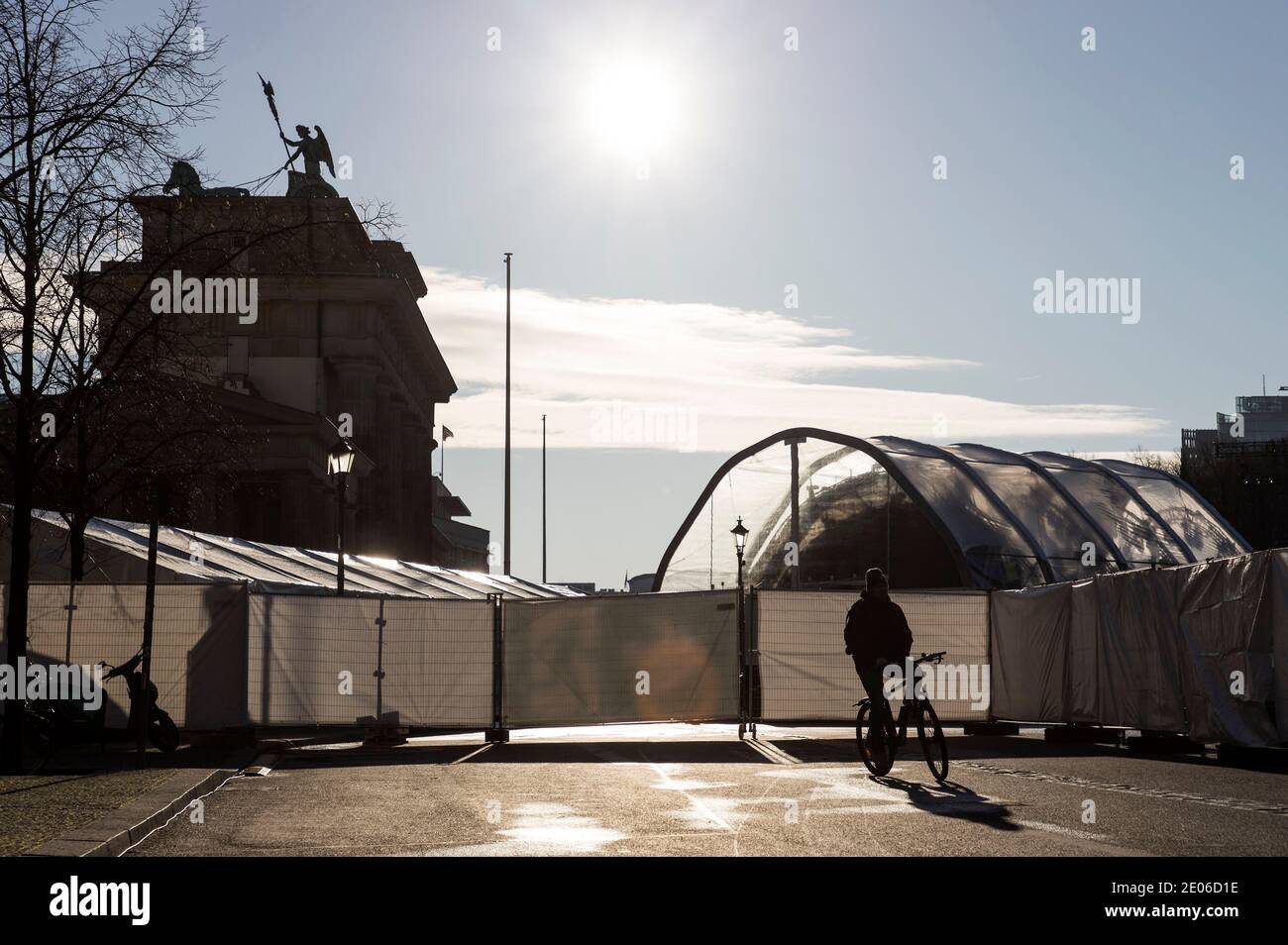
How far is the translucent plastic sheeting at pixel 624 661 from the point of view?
75.6 feet

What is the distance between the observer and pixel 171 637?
21328mm

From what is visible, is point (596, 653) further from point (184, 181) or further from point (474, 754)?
point (184, 181)

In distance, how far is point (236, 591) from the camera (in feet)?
70.2

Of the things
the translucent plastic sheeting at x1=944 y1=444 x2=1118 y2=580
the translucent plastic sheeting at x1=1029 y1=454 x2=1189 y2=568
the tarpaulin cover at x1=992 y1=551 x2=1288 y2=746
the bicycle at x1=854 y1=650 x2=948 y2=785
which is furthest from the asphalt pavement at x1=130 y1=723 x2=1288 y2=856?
the translucent plastic sheeting at x1=1029 y1=454 x2=1189 y2=568

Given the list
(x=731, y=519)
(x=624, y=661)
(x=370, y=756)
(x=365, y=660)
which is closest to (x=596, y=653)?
(x=624, y=661)

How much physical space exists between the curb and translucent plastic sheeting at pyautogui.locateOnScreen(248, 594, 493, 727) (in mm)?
7041

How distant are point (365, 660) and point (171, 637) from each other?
2.56 meters

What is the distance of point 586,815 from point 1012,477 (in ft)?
167

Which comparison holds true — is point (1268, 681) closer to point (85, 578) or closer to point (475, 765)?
point (475, 765)

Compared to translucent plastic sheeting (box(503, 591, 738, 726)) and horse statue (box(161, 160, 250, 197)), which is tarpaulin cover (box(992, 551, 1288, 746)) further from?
horse statue (box(161, 160, 250, 197))

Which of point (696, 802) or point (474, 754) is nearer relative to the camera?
point (696, 802)

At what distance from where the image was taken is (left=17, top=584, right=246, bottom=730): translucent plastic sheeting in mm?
21203

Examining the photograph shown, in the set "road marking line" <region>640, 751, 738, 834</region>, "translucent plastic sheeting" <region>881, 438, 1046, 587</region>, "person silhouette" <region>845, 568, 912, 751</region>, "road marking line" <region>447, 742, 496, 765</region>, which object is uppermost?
"translucent plastic sheeting" <region>881, 438, 1046, 587</region>

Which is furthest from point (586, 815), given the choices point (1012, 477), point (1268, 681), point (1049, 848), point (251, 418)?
point (1012, 477)
